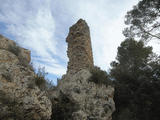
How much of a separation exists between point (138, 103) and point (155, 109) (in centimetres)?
123

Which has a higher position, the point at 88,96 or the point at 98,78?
the point at 98,78

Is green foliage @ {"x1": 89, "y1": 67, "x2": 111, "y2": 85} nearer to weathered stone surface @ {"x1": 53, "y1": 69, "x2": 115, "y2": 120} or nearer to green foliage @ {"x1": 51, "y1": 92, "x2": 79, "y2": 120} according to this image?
weathered stone surface @ {"x1": 53, "y1": 69, "x2": 115, "y2": 120}

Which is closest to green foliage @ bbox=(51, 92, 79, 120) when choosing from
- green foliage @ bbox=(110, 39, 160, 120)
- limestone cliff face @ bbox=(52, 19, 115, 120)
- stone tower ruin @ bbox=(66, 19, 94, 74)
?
limestone cliff face @ bbox=(52, 19, 115, 120)

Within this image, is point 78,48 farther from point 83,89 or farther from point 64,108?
point 64,108

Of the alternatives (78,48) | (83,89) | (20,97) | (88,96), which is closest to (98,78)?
(83,89)

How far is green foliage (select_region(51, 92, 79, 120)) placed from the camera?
4.59 meters

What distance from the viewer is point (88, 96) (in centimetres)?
545

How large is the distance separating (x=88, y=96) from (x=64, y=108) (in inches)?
47.9

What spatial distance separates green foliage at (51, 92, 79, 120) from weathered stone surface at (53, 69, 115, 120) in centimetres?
15

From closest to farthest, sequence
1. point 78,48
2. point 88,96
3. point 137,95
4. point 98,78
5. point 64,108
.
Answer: point 64,108 → point 88,96 → point 98,78 → point 78,48 → point 137,95

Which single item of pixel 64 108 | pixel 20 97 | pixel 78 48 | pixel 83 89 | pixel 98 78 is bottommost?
pixel 64 108

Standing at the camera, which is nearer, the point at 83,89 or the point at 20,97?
the point at 20,97

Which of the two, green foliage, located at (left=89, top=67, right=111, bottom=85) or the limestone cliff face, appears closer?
the limestone cliff face

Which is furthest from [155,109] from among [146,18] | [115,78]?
[146,18]
